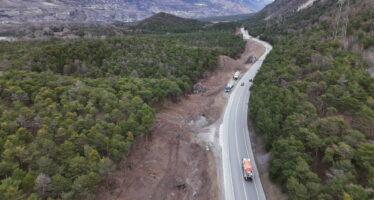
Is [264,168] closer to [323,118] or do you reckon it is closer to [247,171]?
[247,171]

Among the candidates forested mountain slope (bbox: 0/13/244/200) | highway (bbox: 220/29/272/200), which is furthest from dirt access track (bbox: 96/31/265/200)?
forested mountain slope (bbox: 0/13/244/200)

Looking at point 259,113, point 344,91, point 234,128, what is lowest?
point 234,128

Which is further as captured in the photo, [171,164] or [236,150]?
A: [236,150]

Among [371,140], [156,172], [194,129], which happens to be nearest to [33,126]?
[156,172]

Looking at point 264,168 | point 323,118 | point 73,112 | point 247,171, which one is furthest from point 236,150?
point 73,112

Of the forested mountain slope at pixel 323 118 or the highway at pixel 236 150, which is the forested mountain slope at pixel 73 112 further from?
the forested mountain slope at pixel 323 118

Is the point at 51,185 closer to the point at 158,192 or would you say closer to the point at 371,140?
the point at 158,192
